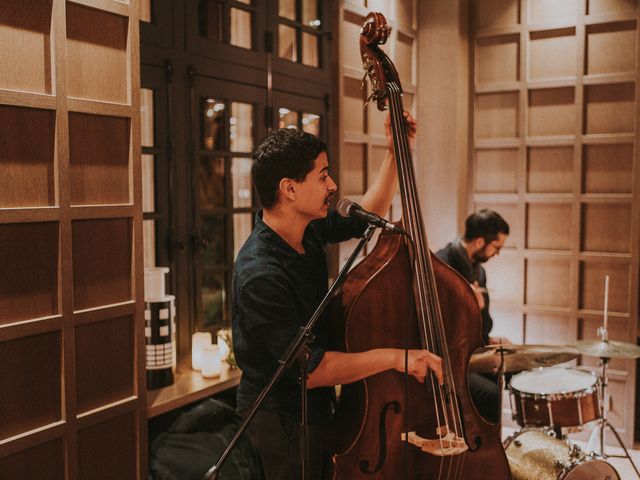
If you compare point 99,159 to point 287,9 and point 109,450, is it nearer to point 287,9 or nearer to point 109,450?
point 109,450

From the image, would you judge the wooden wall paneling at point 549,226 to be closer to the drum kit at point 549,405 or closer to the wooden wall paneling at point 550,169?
the wooden wall paneling at point 550,169

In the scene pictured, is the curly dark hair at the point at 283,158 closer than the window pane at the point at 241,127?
Yes

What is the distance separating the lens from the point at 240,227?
296 centimetres

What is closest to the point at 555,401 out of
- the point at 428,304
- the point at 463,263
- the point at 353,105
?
the point at 463,263

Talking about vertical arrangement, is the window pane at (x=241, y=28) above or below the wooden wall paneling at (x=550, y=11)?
below

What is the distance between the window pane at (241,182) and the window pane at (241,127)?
0.06 metres

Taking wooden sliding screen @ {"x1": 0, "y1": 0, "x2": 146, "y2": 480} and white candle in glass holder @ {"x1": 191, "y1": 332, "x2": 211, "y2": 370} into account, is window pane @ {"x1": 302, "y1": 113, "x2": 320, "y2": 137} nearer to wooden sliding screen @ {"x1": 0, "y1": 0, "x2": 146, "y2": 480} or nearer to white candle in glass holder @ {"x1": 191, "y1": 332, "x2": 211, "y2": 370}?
white candle in glass holder @ {"x1": 191, "y1": 332, "x2": 211, "y2": 370}

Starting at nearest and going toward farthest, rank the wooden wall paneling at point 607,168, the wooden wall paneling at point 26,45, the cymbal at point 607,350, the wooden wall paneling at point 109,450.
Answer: the wooden wall paneling at point 26,45 → the wooden wall paneling at point 109,450 → the cymbal at point 607,350 → the wooden wall paneling at point 607,168

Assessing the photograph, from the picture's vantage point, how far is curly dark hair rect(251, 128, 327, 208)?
1.72m

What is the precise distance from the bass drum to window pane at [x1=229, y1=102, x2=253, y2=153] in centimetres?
164

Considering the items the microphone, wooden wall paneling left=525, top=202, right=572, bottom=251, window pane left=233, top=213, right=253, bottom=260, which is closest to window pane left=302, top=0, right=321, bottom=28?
window pane left=233, top=213, right=253, bottom=260

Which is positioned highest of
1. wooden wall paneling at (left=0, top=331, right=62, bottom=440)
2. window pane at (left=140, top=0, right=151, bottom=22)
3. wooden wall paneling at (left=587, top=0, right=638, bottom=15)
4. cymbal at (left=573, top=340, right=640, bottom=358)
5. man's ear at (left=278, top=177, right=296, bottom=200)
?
wooden wall paneling at (left=587, top=0, right=638, bottom=15)

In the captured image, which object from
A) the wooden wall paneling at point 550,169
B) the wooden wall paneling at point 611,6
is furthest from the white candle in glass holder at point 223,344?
the wooden wall paneling at point 611,6

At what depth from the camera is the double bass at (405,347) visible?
69.5 inches
